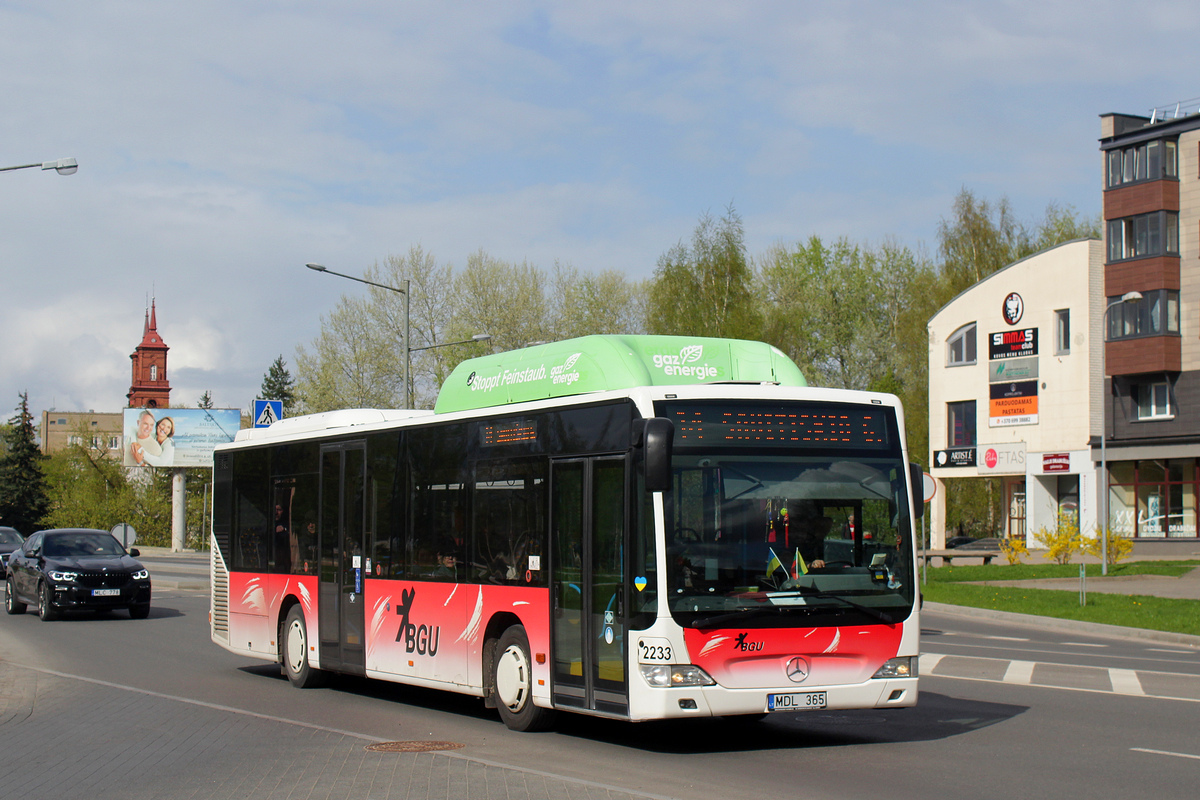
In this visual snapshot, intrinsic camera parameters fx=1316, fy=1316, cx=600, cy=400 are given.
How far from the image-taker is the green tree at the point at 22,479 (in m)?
92.8

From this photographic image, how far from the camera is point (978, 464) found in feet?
188

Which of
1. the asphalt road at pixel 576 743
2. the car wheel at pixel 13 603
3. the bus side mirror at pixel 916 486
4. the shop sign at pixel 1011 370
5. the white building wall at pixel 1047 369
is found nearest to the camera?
the asphalt road at pixel 576 743

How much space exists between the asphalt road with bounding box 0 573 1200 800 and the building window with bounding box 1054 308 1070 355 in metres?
39.6

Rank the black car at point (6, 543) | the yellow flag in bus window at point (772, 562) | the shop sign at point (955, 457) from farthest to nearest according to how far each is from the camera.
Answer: the shop sign at point (955, 457), the black car at point (6, 543), the yellow flag in bus window at point (772, 562)

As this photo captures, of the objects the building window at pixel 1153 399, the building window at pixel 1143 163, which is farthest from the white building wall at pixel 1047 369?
the building window at pixel 1143 163

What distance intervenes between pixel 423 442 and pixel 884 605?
4.99 m

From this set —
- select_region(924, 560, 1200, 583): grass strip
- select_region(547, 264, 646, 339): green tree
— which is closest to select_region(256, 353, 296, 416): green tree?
select_region(547, 264, 646, 339): green tree

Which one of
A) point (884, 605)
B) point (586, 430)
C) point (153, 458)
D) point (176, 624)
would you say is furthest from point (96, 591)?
point (153, 458)

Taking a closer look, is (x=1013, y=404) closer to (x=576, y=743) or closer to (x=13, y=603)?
(x=13, y=603)

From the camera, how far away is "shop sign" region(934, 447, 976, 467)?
5797 centimetres

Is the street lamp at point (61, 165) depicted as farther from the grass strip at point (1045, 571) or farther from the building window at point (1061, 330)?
the building window at point (1061, 330)

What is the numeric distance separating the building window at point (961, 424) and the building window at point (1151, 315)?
814cm

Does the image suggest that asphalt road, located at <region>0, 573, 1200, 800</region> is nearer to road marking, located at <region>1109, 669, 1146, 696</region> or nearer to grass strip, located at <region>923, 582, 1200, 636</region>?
road marking, located at <region>1109, 669, 1146, 696</region>

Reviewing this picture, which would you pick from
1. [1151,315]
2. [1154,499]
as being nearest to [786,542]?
[1151,315]
